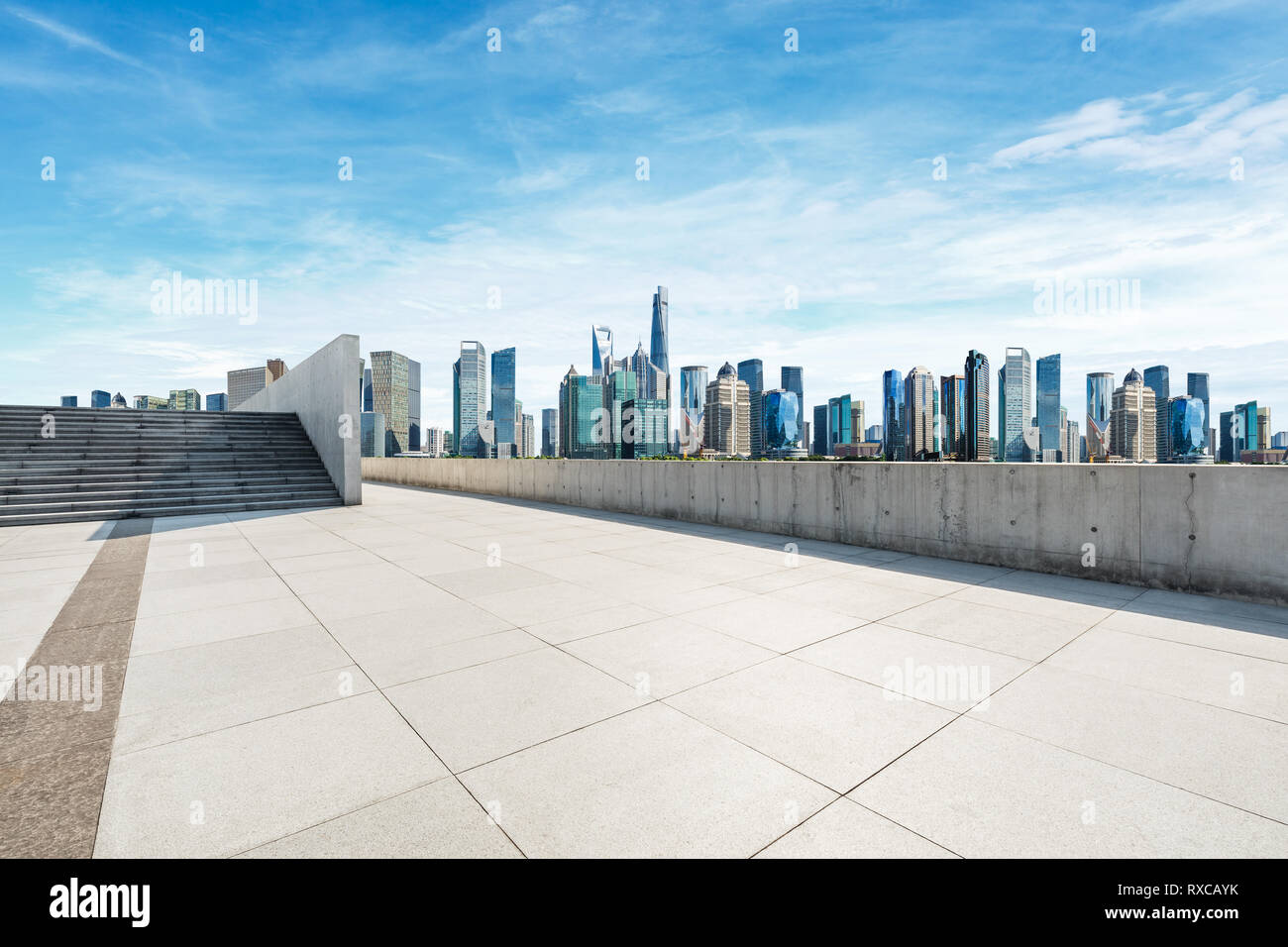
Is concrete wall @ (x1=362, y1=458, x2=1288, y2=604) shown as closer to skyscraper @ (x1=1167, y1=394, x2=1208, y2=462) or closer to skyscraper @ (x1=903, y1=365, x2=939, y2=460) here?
skyscraper @ (x1=1167, y1=394, x2=1208, y2=462)

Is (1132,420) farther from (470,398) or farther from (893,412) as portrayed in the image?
(470,398)

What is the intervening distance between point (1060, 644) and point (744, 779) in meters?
3.58

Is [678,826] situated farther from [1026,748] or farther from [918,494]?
[918,494]

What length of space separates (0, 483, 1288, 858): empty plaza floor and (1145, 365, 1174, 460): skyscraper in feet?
127

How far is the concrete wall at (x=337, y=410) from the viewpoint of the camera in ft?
52.6

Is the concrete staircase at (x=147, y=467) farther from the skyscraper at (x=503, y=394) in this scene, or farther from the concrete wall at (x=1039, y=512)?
the skyscraper at (x=503, y=394)

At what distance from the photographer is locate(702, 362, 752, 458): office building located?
94.6 meters

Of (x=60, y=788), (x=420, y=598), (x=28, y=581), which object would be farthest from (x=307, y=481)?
(x=60, y=788)

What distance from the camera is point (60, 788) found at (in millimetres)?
2996

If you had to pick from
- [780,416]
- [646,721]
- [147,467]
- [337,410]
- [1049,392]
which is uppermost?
[1049,392]

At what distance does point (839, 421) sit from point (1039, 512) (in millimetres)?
113332

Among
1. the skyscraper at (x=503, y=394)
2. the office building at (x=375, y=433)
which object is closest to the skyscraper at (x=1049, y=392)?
the skyscraper at (x=503, y=394)

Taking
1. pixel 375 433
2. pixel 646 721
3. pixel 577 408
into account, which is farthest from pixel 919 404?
pixel 646 721

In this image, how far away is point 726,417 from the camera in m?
96.2
